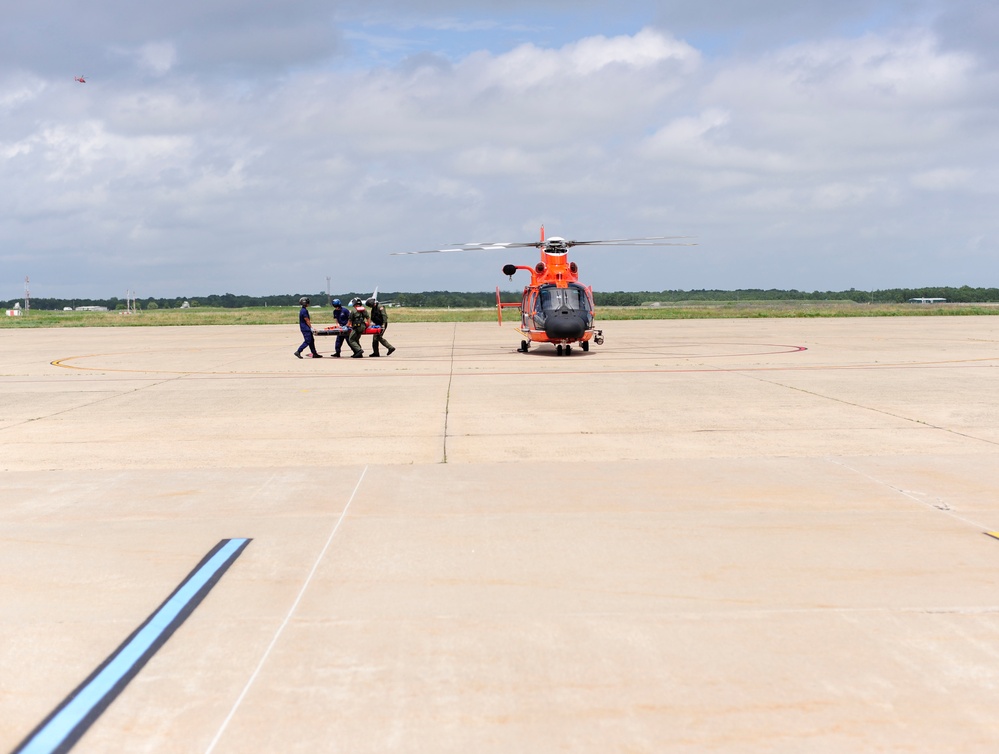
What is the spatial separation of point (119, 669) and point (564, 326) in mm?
22696

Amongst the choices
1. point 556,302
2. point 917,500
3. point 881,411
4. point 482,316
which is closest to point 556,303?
point 556,302

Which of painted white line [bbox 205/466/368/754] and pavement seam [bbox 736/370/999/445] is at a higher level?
pavement seam [bbox 736/370/999/445]

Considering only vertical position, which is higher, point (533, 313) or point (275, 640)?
point (533, 313)

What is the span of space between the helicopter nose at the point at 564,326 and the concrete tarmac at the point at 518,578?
40.7 feet

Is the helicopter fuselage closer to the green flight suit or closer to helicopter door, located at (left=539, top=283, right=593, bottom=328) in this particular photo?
helicopter door, located at (left=539, top=283, right=593, bottom=328)

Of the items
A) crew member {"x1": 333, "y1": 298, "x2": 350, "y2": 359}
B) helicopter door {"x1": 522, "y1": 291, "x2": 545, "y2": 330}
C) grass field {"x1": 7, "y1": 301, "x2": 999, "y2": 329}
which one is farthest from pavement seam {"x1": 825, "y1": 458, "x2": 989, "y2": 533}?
grass field {"x1": 7, "y1": 301, "x2": 999, "y2": 329}

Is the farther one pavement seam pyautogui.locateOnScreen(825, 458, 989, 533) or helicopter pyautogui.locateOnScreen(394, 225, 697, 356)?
helicopter pyautogui.locateOnScreen(394, 225, 697, 356)

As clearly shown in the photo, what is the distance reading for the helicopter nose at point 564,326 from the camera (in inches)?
1062

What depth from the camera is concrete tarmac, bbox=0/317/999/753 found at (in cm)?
426

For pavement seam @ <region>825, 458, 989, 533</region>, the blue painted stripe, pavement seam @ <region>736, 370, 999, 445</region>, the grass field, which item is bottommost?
the blue painted stripe

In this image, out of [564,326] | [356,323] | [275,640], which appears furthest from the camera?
[356,323]

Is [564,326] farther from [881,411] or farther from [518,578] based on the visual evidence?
[518,578]

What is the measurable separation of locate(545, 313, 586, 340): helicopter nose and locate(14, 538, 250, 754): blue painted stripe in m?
20.7

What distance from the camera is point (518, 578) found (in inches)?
248
